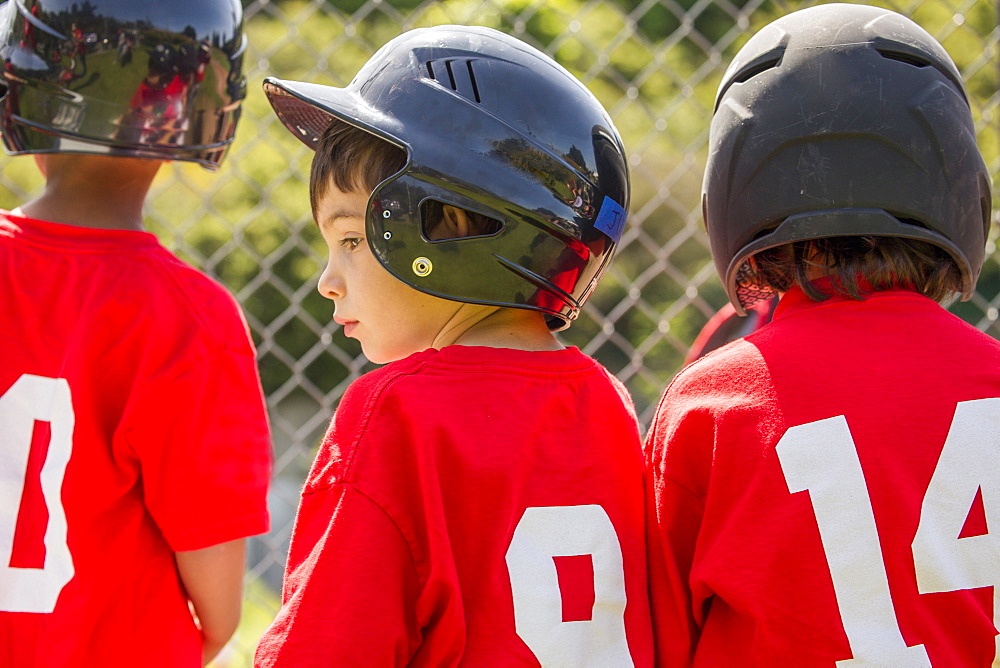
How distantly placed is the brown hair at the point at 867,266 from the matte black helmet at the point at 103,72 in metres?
1.25

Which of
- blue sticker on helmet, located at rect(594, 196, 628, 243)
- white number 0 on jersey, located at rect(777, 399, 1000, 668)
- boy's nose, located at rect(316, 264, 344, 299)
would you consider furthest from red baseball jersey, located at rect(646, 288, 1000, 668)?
boy's nose, located at rect(316, 264, 344, 299)

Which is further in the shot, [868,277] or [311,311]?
[311,311]

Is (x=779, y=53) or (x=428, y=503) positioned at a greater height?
(x=779, y=53)

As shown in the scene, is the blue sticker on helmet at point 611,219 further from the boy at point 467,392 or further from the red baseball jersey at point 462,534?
the red baseball jersey at point 462,534

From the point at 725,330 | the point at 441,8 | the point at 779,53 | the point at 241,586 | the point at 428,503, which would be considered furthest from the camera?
the point at 441,8

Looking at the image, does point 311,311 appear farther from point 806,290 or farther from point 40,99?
point 806,290

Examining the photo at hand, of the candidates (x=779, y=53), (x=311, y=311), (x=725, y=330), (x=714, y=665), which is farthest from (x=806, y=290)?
(x=311, y=311)

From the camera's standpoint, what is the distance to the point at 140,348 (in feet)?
6.42

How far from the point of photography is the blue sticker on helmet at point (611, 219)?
1815mm

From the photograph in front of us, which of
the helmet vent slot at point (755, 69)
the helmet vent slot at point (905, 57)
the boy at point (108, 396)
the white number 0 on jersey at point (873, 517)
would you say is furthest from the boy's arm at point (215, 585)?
the helmet vent slot at point (905, 57)

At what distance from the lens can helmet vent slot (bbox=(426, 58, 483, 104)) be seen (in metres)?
1.74

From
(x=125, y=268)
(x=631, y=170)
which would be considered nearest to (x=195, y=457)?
(x=125, y=268)

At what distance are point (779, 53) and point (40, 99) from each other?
144 cm

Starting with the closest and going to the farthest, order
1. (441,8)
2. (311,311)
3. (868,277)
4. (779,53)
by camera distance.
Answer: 1. (868,277)
2. (779,53)
3. (441,8)
4. (311,311)
